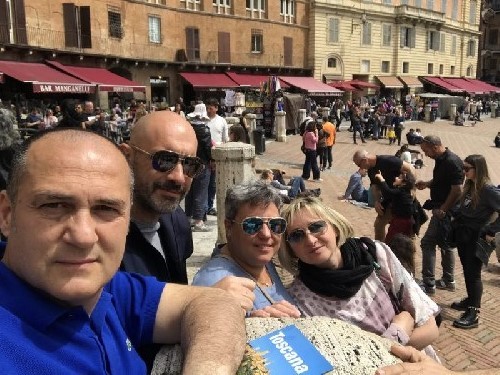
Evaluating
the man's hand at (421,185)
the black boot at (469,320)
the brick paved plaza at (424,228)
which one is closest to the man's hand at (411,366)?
the brick paved plaza at (424,228)

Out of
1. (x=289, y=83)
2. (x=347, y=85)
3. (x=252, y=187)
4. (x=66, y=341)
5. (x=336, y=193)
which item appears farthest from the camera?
(x=347, y=85)

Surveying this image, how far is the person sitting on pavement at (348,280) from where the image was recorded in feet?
7.07

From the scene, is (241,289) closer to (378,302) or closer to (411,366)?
(411,366)

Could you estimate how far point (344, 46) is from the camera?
36.2m

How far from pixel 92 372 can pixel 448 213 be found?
15.7ft

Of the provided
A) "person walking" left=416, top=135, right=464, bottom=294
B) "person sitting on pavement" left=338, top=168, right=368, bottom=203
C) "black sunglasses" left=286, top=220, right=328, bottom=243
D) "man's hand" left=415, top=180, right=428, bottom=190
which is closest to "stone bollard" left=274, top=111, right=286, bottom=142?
"person sitting on pavement" left=338, top=168, right=368, bottom=203

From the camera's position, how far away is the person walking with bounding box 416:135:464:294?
512cm

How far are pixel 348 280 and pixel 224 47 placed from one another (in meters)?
29.9

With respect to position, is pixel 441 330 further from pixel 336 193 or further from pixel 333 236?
pixel 336 193

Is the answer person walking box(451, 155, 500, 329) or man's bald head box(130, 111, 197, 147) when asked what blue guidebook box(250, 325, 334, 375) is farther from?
person walking box(451, 155, 500, 329)

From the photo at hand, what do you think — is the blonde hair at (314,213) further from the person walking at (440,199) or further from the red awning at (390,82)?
the red awning at (390,82)

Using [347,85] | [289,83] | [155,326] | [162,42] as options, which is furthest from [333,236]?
[347,85]

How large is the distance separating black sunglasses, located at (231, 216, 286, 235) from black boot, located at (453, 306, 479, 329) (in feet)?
11.7

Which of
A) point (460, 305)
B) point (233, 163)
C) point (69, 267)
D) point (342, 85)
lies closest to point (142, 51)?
point (342, 85)
